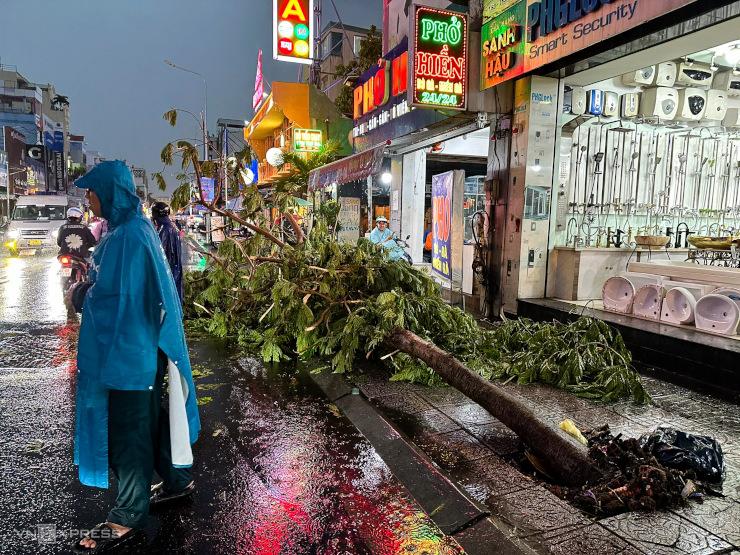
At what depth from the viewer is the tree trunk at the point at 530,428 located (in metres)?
3.60

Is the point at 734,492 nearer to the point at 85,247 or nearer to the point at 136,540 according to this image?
the point at 136,540

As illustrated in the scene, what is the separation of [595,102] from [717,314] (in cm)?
518

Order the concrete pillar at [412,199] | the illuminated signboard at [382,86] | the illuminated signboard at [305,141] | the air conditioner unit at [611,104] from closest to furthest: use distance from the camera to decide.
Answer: the air conditioner unit at [611,104] < the illuminated signboard at [382,86] < the concrete pillar at [412,199] < the illuminated signboard at [305,141]

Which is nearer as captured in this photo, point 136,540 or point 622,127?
point 136,540

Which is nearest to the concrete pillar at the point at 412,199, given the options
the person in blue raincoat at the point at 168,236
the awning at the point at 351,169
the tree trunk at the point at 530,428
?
the awning at the point at 351,169

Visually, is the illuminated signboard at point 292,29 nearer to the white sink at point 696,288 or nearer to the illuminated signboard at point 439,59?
the illuminated signboard at point 439,59

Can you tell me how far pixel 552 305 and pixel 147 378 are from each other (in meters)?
7.40

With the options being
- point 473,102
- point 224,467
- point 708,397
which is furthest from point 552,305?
point 224,467

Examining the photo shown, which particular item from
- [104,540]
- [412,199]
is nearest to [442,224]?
[104,540]

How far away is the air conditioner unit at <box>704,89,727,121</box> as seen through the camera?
10.4 m

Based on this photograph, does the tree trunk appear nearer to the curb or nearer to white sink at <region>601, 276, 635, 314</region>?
the curb

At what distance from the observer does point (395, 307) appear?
6383mm

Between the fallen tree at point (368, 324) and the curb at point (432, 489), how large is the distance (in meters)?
0.83

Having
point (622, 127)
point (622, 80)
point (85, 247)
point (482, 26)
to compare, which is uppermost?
point (482, 26)
